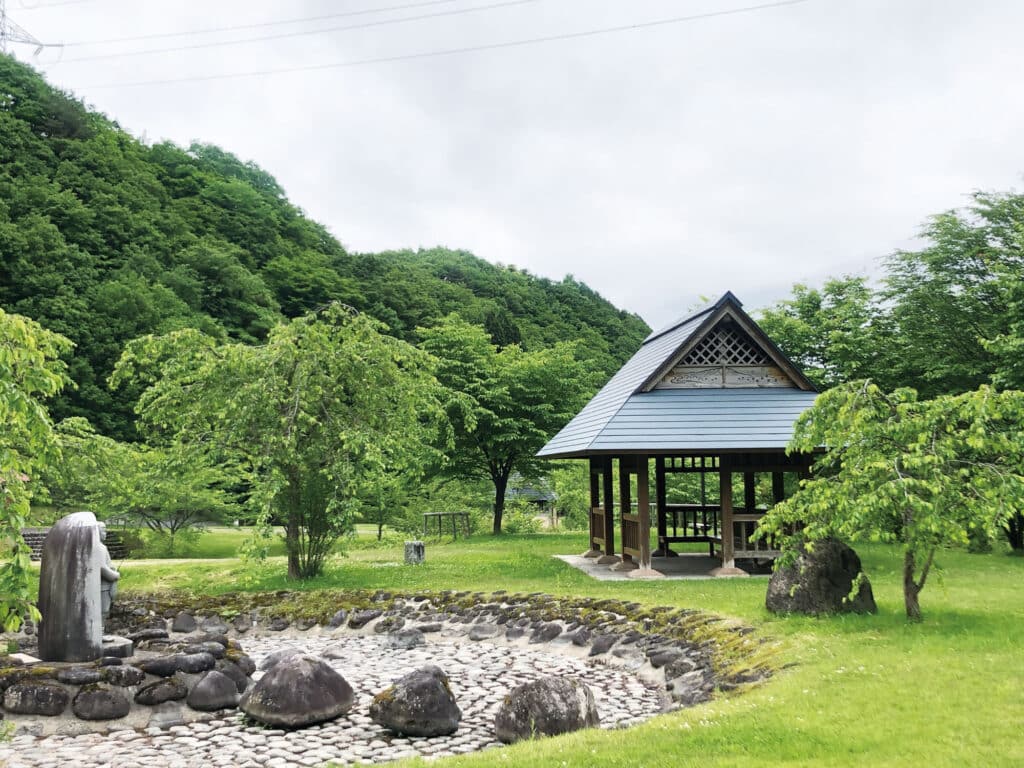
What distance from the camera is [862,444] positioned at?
8.09 meters

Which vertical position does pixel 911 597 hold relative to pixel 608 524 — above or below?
above

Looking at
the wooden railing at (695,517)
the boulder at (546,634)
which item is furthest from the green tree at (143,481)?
the wooden railing at (695,517)

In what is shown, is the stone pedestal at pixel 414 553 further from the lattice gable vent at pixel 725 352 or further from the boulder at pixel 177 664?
the boulder at pixel 177 664

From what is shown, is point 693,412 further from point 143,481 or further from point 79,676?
point 79,676

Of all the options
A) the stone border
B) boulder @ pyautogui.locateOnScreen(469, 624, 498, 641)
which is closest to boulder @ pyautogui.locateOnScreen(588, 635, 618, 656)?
the stone border

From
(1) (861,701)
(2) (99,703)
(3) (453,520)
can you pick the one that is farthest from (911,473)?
(3) (453,520)

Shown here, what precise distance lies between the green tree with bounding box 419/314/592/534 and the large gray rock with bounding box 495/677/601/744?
56.7ft

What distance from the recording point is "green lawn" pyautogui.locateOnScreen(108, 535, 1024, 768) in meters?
4.64

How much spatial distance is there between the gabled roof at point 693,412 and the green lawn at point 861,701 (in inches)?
102

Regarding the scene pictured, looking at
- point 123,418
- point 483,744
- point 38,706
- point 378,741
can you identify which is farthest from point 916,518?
point 123,418

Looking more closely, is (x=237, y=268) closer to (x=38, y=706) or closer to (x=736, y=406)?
(x=736, y=406)

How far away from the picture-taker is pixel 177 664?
7973 mm

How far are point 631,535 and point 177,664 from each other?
29.0 feet

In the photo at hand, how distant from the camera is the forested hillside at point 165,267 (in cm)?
3347
